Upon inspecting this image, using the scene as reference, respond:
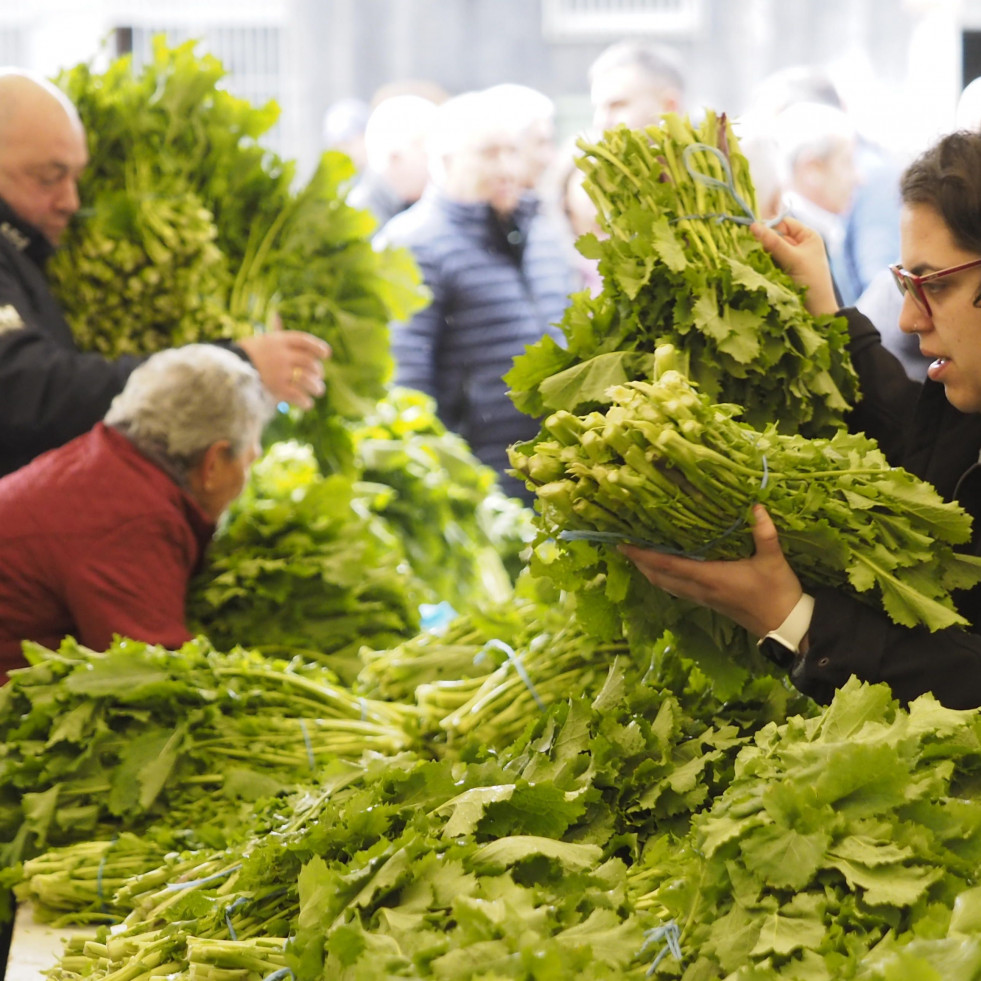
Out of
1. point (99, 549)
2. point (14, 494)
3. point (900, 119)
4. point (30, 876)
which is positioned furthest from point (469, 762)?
point (900, 119)

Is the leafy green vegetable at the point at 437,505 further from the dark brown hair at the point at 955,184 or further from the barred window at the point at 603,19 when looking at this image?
the barred window at the point at 603,19

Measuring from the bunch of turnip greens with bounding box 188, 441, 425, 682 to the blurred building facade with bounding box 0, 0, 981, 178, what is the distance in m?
7.65

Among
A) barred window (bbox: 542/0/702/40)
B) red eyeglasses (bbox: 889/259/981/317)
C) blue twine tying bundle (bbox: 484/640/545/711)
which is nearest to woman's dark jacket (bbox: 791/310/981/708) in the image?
red eyeglasses (bbox: 889/259/981/317)

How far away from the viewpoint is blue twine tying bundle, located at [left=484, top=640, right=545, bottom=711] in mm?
2258

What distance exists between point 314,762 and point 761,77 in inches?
360

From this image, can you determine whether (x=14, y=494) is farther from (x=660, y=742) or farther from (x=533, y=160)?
(x=533, y=160)

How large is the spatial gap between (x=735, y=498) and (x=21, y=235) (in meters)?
2.39

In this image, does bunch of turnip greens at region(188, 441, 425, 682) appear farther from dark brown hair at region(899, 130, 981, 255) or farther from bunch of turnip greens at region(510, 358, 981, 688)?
dark brown hair at region(899, 130, 981, 255)

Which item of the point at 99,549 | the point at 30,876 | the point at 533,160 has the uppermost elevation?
the point at 533,160

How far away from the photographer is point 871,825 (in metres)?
1.33

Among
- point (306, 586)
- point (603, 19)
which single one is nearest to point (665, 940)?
point (306, 586)

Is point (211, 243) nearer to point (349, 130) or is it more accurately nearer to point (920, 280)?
point (920, 280)

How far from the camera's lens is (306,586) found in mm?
3029

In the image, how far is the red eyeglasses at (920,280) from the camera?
172 cm
